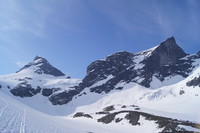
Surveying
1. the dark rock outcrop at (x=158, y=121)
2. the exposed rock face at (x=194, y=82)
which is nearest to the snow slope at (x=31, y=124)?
the dark rock outcrop at (x=158, y=121)

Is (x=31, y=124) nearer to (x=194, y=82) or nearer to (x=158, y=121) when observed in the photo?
A: (x=158, y=121)

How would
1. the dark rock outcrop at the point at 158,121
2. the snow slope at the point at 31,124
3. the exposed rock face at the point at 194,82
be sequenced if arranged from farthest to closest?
the exposed rock face at the point at 194,82 → the dark rock outcrop at the point at 158,121 → the snow slope at the point at 31,124

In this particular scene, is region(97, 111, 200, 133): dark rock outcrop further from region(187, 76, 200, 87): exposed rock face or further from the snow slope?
region(187, 76, 200, 87): exposed rock face

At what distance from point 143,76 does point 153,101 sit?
163 feet

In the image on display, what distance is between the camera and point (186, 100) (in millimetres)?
125500

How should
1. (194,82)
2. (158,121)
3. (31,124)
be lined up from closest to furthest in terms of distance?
1. (31,124)
2. (158,121)
3. (194,82)

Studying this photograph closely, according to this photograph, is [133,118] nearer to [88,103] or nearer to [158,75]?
[88,103]

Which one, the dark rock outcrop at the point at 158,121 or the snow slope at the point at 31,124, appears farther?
the dark rock outcrop at the point at 158,121

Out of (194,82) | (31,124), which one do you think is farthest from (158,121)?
(194,82)

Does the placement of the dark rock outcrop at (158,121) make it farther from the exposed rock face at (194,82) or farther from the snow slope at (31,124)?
the exposed rock face at (194,82)

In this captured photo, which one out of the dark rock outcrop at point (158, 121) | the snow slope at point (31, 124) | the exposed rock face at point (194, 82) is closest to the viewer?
the snow slope at point (31, 124)

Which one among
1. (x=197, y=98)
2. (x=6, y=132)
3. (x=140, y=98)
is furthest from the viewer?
(x=140, y=98)

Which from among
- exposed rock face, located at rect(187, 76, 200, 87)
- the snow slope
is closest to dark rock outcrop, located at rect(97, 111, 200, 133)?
the snow slope

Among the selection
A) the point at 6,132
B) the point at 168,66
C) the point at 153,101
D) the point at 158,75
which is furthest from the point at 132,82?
the point at 6,132
